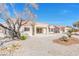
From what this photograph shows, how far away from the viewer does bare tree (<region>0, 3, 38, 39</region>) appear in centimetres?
770

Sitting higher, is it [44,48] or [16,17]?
[16,17]

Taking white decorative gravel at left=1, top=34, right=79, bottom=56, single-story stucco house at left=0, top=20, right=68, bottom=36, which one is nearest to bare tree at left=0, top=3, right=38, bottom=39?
single-story stucco house at left=0, top=20, right=68, bottom=36

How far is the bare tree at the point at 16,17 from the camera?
770 centimetres

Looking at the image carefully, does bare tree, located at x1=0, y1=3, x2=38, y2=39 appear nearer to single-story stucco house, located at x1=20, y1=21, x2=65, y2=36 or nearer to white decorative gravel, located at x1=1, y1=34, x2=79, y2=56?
single-story stucco house, located at x1=20, y1=21, x2=65, y2=36

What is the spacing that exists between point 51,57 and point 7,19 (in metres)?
0.93

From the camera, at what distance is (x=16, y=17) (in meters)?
7.73

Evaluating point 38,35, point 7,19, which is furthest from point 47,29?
point 7,19

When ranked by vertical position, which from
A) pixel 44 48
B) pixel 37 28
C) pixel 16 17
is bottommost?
pixel 44 48

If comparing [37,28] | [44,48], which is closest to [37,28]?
Result: [37,28]

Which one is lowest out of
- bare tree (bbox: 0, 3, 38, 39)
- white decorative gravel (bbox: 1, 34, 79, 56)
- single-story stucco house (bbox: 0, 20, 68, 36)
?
white decorative gravel (bbox: 1, 34, 79, 56)

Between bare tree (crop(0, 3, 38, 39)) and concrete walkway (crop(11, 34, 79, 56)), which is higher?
bare tree (crop(0, 3, 38, 39))

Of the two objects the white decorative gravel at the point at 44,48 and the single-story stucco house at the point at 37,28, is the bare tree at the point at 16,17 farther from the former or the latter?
the white decorative gravel at the point at 44,48

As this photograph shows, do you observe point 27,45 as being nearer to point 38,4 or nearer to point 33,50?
point 33,50

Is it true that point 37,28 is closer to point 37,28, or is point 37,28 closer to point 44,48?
point 37,28
